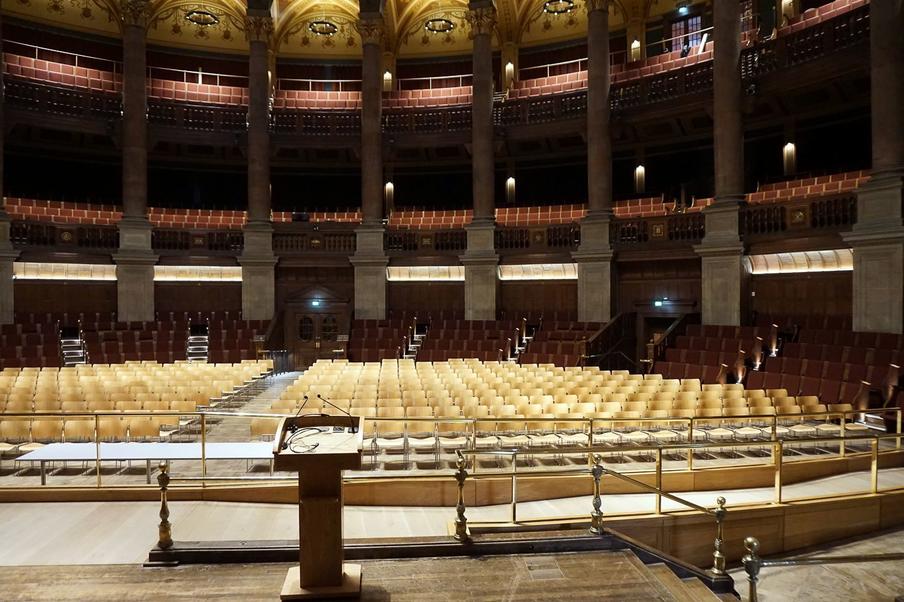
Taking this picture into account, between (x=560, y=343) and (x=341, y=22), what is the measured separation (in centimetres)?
1772

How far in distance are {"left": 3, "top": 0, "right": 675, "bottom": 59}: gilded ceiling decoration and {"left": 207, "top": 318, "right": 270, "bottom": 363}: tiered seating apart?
12.9m

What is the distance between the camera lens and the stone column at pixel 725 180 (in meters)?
15.7

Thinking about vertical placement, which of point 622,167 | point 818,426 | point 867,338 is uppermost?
point 622,167

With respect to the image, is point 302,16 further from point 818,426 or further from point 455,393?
point 818,426

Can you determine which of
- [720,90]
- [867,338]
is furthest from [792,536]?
[720,90]

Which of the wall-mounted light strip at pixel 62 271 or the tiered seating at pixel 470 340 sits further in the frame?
the wall-mounted light strip at pixel 62 271

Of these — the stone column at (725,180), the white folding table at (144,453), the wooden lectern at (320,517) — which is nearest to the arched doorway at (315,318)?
the stone column at (725,180)

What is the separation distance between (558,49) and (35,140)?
20.7 m

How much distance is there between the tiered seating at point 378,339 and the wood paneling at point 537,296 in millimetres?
3540

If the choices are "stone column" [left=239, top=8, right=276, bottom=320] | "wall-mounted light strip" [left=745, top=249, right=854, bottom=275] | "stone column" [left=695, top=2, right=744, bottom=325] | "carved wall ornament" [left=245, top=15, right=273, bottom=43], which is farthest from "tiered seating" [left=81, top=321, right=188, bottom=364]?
"wall-mounted light strip" [left=745, top=249, right=854, bottom=275]

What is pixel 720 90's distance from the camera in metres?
16.0

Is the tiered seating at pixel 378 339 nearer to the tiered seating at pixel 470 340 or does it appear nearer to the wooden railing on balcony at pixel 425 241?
the tiered seating at pixel 470 340

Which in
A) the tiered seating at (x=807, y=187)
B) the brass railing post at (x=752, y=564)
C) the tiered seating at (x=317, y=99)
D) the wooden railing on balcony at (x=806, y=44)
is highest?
the tiered seating at (x=317, y=99)

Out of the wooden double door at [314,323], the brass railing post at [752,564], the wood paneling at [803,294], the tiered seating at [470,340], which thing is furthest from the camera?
the wooden double door at [314,323]
